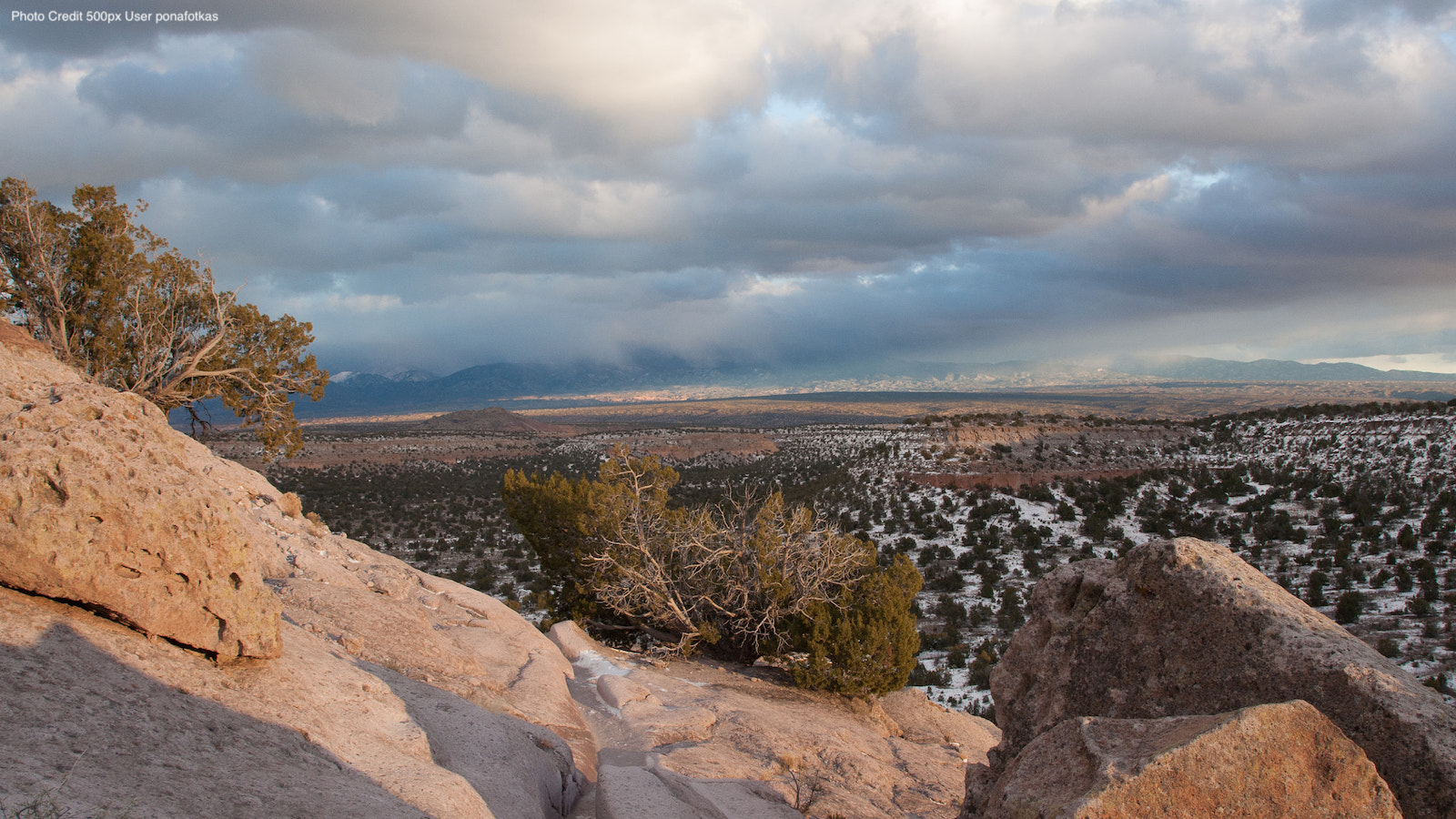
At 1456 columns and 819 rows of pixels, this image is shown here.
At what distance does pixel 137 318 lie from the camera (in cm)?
1850

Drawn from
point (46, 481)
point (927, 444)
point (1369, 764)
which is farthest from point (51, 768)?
point (927, 444)

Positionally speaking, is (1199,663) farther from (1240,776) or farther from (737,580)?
(737,580)

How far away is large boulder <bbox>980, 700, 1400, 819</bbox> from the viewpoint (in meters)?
4.18

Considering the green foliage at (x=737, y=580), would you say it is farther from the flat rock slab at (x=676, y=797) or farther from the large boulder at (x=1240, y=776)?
the large boulder at (x=1240, y=776)

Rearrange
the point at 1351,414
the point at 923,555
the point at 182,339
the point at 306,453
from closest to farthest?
1. the point at 182,339
2. the point at 923,555
3. the point at 1351,414
4. the point at 306,453

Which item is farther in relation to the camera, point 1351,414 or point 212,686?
point 1351,414

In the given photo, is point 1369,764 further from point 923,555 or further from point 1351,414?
point 1351,414

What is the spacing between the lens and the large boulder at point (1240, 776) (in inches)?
165

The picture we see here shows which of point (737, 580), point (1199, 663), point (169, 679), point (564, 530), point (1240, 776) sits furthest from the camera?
point (564, 530)

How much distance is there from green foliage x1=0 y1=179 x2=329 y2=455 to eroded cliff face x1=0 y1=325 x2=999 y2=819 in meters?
8.47

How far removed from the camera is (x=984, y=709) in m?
16.9

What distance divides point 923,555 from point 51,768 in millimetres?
26022

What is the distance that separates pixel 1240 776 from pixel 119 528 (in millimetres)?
7986

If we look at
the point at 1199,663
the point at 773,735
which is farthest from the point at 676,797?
the point at 1199,663
